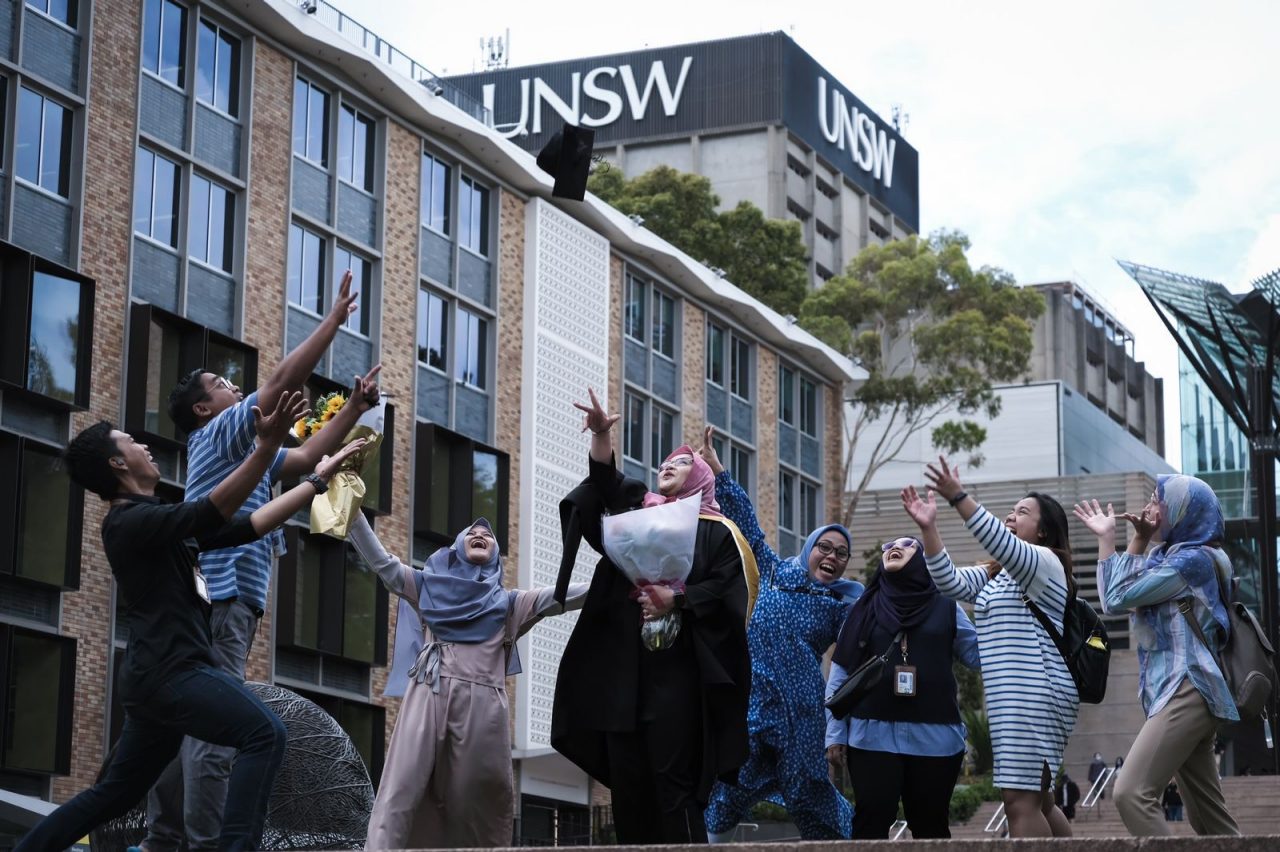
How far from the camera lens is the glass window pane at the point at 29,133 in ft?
94.1

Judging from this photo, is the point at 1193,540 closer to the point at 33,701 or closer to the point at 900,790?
the point at 900,790

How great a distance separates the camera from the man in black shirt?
305 inches

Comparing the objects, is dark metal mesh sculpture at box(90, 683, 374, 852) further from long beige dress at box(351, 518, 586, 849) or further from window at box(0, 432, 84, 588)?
window at box(0, 432, 84, 588)

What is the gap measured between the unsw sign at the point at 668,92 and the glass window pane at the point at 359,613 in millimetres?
44458

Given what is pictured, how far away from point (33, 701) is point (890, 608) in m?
19.7

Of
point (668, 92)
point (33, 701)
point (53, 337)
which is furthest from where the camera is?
point (668, 92)

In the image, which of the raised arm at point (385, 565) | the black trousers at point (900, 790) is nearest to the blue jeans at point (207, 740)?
the raised arm at point (385, 565)

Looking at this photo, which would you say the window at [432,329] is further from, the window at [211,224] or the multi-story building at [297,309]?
the window at [211,224]

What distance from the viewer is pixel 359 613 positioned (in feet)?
112

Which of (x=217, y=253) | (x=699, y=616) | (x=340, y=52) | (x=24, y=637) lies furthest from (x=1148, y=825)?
(x=340, y=52)

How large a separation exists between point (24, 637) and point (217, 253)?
24.1 ft

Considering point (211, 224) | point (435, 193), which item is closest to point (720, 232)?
point (435, 193)

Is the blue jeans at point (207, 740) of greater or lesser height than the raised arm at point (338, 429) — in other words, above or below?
below

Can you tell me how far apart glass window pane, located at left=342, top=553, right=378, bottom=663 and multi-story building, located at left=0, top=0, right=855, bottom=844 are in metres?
0.06
